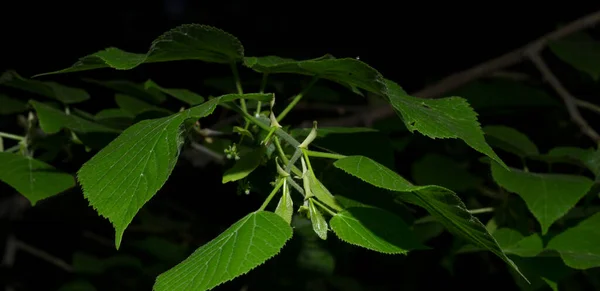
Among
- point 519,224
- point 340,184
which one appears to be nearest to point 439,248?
point 519,224

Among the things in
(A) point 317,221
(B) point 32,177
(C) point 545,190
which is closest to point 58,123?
(B) point 32,177

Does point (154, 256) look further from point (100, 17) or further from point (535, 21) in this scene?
point (535, 21)

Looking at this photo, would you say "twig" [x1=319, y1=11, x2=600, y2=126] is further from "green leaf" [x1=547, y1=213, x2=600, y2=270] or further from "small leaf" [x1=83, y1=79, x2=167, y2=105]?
"green leaf" [x1=547, y1=213, x2=600, y2=270]

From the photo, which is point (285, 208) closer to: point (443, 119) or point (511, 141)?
point (443, 119)

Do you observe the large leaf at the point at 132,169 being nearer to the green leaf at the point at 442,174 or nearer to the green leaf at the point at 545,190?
the green leaf at the point at 545,190

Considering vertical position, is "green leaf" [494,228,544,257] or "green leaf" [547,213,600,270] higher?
"green leaf" [547,213,600,270]

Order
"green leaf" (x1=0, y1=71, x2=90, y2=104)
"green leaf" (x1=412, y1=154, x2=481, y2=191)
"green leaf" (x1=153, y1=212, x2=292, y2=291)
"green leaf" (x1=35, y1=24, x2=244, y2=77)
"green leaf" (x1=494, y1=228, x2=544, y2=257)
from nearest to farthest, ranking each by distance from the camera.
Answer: "green leaf" (x1=153, y1=212, x2=292, y2=291)
"green leaf" (x1=35, y1=24, x2=244, y2=77)
"green leaf" (x1=494, y1=228, x2=544, y2=257)
"green leaf" (x1=0, y1=71, x2=90, y2=104)
"green leaf" (x1=412, y1=154, x2=481, y2=191)

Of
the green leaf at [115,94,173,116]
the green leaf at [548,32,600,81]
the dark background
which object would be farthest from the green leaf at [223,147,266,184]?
the dark background
